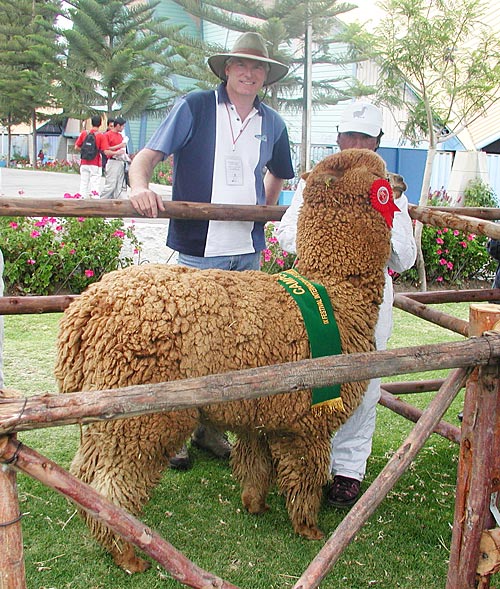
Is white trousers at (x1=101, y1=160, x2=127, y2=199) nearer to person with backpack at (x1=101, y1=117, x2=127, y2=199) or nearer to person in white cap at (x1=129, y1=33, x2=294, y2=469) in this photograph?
person with backpack at (x1=101, y1=117, x2=127, y2=199)

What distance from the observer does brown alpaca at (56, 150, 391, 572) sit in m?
2.35

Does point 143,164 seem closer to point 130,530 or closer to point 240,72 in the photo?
point 240,72

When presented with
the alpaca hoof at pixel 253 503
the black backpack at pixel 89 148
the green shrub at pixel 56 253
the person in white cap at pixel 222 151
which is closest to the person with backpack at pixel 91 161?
the black backpack at pixel 89 148

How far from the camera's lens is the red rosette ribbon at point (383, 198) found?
108 inches

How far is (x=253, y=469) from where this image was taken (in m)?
3.13

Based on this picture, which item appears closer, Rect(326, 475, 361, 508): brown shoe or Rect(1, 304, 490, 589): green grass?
Rect(1, 304, 490, 589): green grass

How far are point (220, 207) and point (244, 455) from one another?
1216 millimetres

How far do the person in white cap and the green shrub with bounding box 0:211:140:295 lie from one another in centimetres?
404

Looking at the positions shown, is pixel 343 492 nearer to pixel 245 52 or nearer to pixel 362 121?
pixel 362 121

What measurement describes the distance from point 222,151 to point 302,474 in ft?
5.41

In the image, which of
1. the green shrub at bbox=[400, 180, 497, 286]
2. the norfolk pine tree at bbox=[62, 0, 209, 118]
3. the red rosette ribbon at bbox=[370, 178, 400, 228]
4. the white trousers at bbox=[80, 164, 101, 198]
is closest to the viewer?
the red rosette ribbon at bbox=[370, 178, 400, 228]

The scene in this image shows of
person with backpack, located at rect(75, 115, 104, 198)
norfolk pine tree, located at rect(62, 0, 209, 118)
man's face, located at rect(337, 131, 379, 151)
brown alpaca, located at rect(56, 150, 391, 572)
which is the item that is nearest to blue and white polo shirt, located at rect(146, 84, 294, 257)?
man's face, located at rect(337, 131, 379, 151)

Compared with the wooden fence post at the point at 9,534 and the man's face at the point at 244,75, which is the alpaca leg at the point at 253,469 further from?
the man's face at the point at 244,75

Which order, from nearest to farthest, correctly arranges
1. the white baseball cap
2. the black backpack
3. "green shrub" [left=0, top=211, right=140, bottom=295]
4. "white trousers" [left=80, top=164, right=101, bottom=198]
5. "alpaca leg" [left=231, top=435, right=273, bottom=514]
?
1. "alpaca leg" [left=231, top=435, right=273, bottom=514]
2. the white baseball cap
3. "green shrub" [left=0, top=211, right=140, bottom=295]
4. the black backpack
5. "white trousers" [left=80, top=164, right=101, bottom=198]
